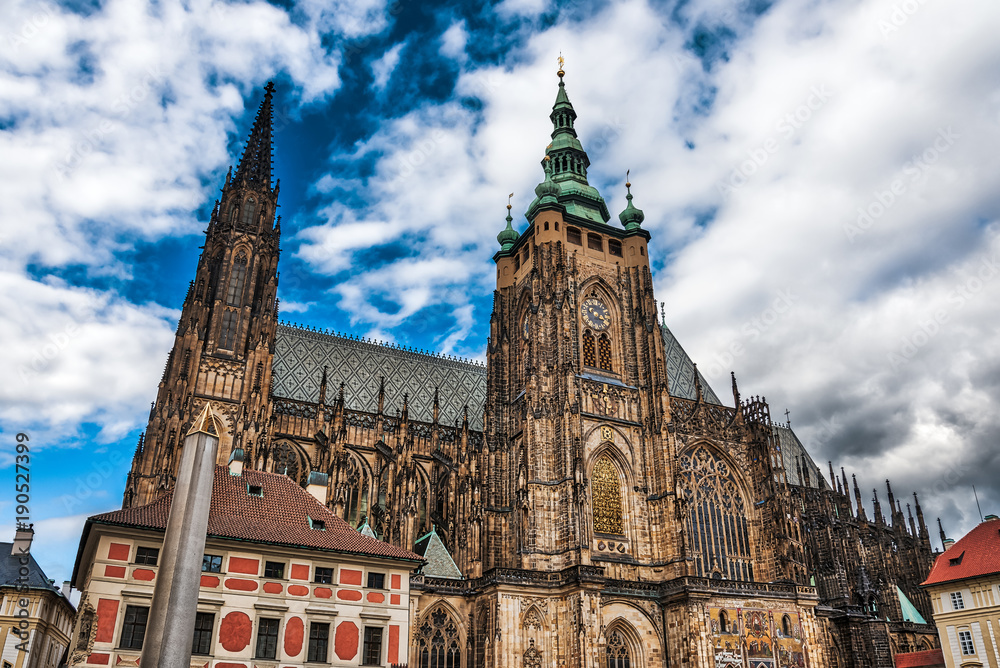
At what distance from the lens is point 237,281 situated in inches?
1836

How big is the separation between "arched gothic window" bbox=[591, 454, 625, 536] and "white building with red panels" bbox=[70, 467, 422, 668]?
15.5 metres

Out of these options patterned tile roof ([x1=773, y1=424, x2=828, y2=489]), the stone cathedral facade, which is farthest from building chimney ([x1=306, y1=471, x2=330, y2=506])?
patterned tile roof ([x1=773, y1=424, x2=828, y2=489])

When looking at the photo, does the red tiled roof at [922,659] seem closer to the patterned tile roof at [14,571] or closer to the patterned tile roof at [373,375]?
the patterned tile roof at [373,375]

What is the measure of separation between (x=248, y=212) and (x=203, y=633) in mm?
32177

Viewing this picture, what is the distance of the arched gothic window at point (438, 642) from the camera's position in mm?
34344

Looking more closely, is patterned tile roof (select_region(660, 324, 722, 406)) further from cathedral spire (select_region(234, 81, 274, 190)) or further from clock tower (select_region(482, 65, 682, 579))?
cathedral spire (select_region(234, 81, 274, 190))

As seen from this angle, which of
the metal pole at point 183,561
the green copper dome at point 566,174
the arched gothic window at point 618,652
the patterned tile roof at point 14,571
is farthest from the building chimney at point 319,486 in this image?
the green copper dome at point 566,174

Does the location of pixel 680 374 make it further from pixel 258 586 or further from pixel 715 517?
pixel 258 586

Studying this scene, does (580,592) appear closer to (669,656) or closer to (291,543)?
(669,656)

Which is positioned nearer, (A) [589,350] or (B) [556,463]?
(B) [556,463]

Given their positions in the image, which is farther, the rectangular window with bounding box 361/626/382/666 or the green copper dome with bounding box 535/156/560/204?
the green copper dome with bounding box 535/156/560/204

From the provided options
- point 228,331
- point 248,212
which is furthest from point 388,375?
point 248,212

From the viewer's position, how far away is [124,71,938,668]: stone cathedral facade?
3644 centimetres

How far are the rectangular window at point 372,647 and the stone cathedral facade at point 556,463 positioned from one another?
28.1 feet
